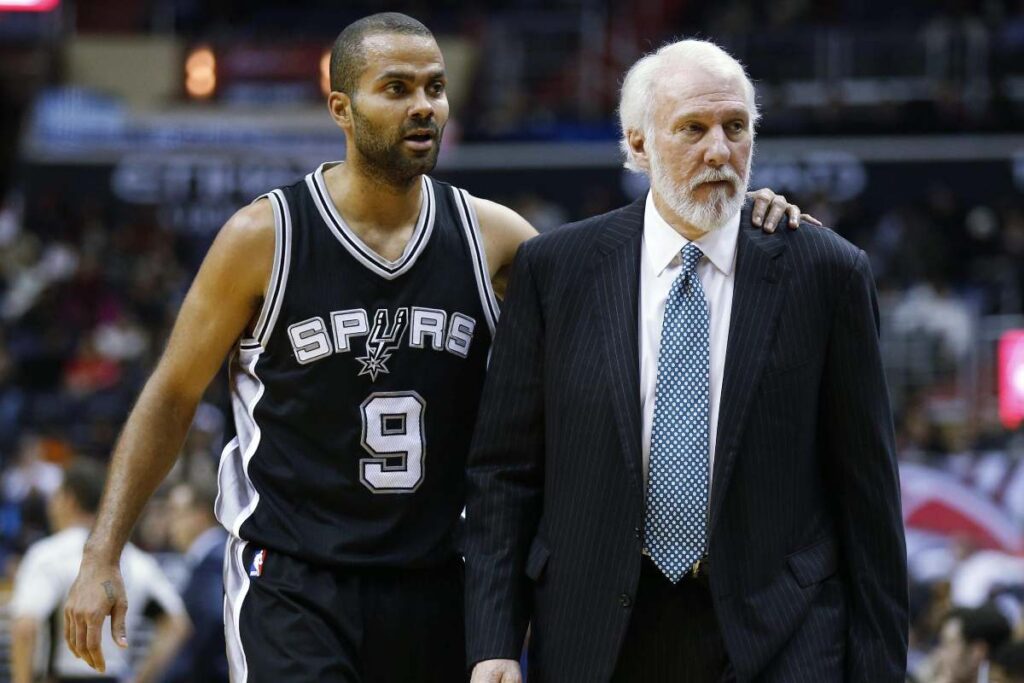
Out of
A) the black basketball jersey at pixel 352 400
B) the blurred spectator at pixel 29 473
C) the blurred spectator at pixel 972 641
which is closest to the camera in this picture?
the black basketball jersey at pixel 352 400

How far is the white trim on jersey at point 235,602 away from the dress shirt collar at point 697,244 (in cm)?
132

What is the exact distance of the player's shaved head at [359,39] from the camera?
442cm

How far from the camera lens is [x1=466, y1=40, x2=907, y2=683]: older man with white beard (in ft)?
12.7

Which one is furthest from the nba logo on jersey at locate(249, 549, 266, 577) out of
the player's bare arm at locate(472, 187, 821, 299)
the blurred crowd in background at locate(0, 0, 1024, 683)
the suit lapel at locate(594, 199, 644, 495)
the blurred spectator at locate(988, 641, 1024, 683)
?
the blurred crowd in background at locate(0, 0, 1024, 683)

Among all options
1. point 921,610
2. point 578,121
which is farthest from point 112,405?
point 921,610

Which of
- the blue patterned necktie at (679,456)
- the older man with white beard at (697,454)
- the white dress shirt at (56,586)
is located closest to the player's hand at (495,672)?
the older man with white beard at (697,454)

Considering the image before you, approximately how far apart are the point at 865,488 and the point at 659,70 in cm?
107

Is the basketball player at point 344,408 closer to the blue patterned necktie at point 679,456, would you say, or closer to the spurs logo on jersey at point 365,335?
the spurs logo on jersey at point 365,335

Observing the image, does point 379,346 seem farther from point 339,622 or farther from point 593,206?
point 593,206

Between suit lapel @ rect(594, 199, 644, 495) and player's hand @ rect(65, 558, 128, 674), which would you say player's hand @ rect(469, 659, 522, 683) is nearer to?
suit lapel @ rect(594, 199, 644, 495)

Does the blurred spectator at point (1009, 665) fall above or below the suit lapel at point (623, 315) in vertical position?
below

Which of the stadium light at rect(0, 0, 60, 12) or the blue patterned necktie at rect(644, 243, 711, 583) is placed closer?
the blue patterned necktie at rect(644, 243, 711, 583)

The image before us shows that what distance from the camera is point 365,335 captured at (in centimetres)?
441

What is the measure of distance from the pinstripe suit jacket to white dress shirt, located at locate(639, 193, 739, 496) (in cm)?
3
